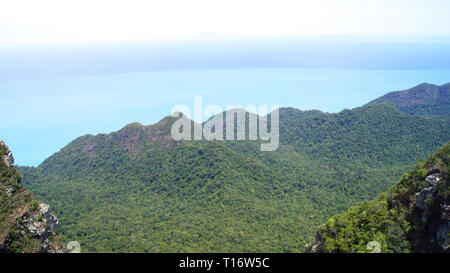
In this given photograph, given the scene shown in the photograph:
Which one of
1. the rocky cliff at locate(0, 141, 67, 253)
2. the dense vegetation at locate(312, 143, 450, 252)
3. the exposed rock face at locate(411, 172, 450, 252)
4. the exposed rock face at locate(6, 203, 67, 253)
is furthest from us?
the exposed rock face at locate(6, 203, 67, 253)

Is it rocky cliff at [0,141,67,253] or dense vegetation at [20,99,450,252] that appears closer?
rocky cliff at [0,141,67,253]

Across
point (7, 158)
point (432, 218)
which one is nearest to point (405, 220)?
point (432, 218)

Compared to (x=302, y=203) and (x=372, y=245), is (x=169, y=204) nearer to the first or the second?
(x=302, y=203)

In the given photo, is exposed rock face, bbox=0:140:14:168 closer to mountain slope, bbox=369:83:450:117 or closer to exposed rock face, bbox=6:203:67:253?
exposed rock face, bbox=6:203:67:253

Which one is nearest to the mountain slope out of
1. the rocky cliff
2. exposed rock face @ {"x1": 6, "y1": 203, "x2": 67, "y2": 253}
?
exposed rock face @ {"x1": 6, "y1": 203, "x2": 67, "y2": 253}

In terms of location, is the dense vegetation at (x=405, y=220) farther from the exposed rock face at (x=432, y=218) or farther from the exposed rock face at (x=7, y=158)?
the exposed rock face at (x=7, y=158)

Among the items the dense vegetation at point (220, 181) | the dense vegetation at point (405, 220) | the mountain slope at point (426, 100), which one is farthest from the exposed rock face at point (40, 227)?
the mountain slope at point (426, 100)

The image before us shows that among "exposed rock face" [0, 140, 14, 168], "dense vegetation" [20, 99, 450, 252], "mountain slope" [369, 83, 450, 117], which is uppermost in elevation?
"mountain slope" [369, 83, 450, 117]
